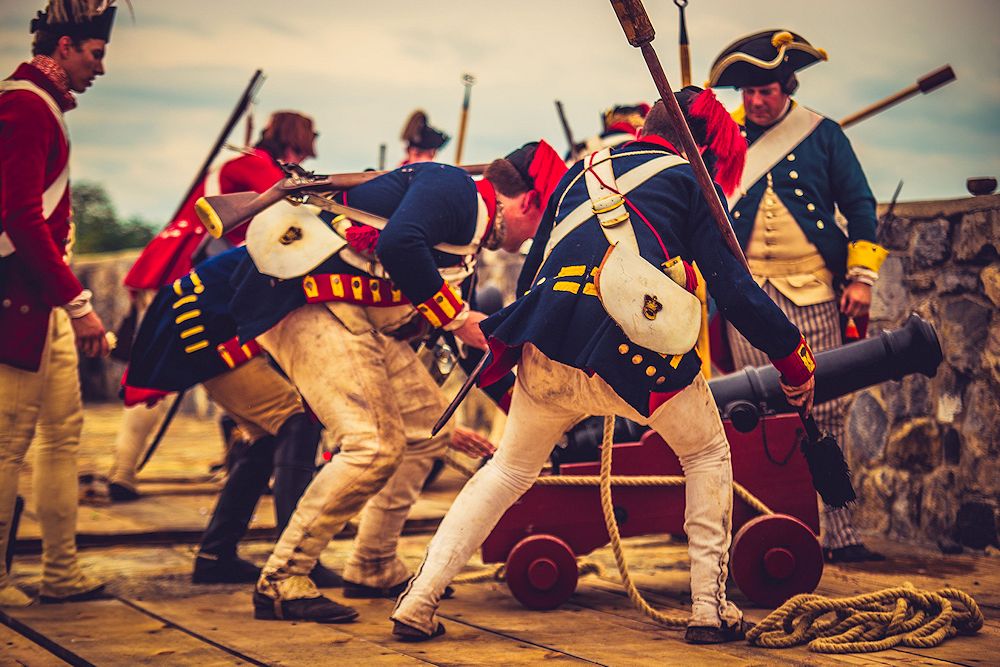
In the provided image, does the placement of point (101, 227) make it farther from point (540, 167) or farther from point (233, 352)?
point (540, 167)

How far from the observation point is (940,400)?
512 centimetres

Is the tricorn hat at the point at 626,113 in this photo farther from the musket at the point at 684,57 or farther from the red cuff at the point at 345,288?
the red cuff at the point at 345,288

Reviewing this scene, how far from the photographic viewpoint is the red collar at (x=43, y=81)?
12.9ft

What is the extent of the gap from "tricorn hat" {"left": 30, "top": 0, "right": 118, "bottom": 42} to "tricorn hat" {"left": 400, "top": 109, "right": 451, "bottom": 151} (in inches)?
140

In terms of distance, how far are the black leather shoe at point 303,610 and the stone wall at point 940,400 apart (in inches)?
96.6

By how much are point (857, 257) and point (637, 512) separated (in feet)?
4.45

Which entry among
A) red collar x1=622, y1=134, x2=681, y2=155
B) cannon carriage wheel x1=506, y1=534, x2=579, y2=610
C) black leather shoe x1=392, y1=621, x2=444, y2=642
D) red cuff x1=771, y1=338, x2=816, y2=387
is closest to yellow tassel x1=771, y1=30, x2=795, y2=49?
red collar x1=622, y1=134, x2=681, y2=155

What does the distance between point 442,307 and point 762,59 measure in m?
1.79

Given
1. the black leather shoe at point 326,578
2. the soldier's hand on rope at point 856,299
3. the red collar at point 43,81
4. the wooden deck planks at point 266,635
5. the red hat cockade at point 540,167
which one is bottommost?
the wooden deck planks at point 266,635

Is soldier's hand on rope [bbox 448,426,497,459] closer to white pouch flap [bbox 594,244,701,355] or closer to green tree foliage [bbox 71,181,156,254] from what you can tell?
white pouch flap [bbox 594,244,701,355]

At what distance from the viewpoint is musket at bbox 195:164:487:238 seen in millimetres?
4012

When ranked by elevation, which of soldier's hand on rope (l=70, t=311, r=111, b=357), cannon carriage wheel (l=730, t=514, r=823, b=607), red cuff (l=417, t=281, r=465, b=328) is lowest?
cannon carriage wheel (l=730, t=514, r=823, b=607)

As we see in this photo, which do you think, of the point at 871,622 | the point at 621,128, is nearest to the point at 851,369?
the point at 871,622

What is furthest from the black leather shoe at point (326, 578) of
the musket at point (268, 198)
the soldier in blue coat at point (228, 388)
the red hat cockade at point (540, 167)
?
the red hat cockade at point (540, 167)
